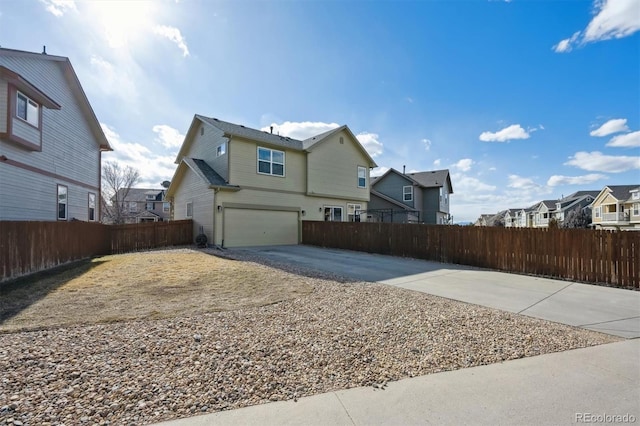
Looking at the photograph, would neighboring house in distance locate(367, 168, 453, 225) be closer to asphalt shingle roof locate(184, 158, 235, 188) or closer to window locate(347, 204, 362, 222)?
window locate(347, 204, 362, 222)

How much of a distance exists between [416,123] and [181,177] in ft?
50.0

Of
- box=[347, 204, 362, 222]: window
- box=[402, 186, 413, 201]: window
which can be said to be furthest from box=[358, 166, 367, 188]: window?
box=[402, 186, 413, 201]: window

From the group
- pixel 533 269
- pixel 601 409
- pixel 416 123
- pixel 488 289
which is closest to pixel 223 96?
pixel 416 123

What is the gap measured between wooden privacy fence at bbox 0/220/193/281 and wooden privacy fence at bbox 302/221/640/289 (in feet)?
37.4

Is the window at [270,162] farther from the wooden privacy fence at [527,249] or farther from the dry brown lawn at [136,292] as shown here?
the dry brown lawn at [136,292]

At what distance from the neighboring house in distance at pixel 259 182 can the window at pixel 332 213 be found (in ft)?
0.24

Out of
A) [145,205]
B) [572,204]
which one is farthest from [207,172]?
[572,204]

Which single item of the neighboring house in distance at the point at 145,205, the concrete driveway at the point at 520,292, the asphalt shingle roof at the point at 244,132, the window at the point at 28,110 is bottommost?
the concrete driveway at the point at 520,292

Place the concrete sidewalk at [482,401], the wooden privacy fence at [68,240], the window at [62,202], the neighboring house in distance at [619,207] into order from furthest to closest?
the neighboring house in distance at [619,207]
the window at [62,202]
the wooden privacy fence at [68,240]
the concrete sidewalk at [482,401]

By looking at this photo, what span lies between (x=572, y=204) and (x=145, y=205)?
72.4 m

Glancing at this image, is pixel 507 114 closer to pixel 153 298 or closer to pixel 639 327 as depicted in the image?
pixel 639 327

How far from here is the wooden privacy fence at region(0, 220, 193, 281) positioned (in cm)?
816

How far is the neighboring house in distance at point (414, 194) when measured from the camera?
30.5 meters

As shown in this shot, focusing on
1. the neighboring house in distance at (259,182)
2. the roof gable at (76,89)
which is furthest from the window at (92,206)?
the neighboring house in distance at (259,182)
